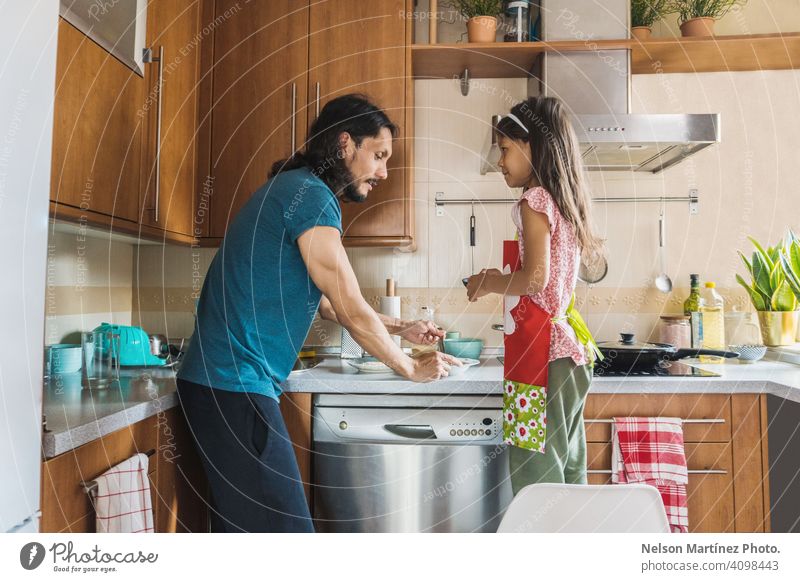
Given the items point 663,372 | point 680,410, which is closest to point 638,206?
point 663,372

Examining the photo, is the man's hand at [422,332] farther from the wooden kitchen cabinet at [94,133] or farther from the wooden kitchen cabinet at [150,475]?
the wooden kitchen cabinet at [94,133]

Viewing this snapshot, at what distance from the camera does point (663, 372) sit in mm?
1268

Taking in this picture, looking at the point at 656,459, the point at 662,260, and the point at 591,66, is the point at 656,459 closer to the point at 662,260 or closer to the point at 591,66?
the point at 662,260

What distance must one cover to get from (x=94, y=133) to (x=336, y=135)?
45 centimetres

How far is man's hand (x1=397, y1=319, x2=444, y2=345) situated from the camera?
121cm

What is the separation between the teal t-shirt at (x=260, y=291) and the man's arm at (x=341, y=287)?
3cm

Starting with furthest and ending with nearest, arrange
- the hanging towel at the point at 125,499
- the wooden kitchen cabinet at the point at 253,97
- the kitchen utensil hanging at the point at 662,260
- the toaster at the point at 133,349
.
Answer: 1. the kitchen utensil hanging at the point at 662,260
2. the wooden kitchen cabinet at the point at 253,97
3. the toaster at the point at 133,349
4. the hanging towel at the point at 125,499

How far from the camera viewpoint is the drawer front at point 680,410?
1185 millimetres

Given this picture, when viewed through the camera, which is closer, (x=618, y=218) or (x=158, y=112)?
(x=158, y=112)

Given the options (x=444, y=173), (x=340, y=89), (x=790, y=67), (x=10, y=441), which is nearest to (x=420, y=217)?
(x=444, y=173)

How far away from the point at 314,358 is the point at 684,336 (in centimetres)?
99

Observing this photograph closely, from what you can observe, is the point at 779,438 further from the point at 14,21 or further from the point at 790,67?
the point at 14,21

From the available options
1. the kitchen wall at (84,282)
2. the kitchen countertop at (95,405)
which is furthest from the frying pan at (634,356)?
the kitchen wall at (84,282)
